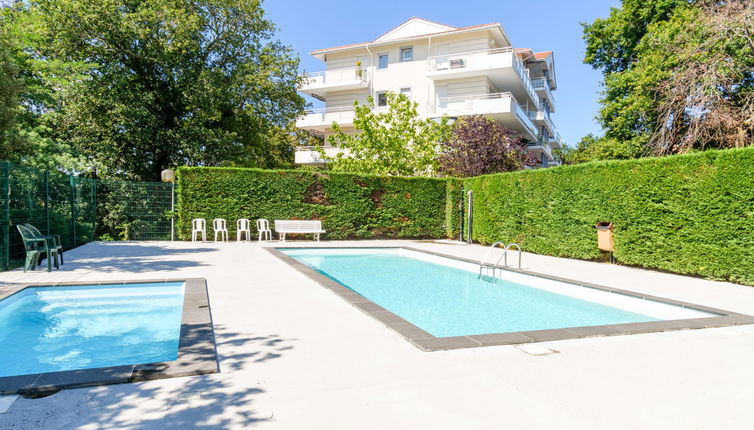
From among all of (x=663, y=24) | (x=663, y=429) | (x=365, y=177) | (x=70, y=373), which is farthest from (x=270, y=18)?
(x=663, y=429)

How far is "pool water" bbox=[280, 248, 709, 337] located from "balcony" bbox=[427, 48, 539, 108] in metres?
16.5

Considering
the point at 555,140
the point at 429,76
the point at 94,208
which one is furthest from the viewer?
the point at 555,140

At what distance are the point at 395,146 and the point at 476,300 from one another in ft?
54.5

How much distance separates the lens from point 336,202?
690 inches

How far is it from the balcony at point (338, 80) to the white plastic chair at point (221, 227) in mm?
15183

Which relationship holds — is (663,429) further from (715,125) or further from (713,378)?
(715,125)

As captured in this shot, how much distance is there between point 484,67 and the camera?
24375 millimetres

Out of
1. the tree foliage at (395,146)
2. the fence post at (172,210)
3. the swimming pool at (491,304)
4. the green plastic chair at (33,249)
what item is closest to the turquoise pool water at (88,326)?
the green plastic chair at (33,249)

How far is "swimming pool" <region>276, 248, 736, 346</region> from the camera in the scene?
553 centimetres

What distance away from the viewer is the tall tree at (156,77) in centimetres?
1841

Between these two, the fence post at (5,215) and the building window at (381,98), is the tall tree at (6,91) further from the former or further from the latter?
the building window at (381,98)

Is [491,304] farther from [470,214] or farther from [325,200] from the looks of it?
[325,200]

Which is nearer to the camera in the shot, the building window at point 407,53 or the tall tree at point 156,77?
the tall tree at point 156,77

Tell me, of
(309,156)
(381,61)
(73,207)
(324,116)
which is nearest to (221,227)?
(73,207)
